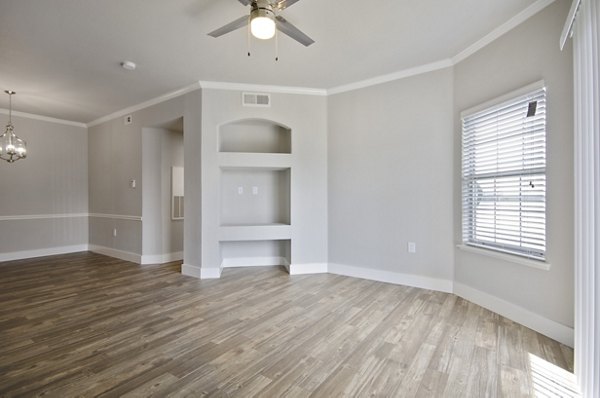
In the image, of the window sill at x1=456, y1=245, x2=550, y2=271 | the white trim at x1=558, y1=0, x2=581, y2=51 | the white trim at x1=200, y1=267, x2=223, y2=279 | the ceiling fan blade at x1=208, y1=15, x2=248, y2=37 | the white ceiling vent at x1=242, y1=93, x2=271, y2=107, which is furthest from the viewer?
the white ceiling vent at x1=242, y1=93, x2=271, y2=107

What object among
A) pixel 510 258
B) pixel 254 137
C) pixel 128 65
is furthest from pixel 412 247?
pixel 128 65

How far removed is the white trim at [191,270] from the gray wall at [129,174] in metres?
0.08

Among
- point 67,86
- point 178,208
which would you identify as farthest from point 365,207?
point 67,86

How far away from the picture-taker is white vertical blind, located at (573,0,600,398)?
1.57 meters

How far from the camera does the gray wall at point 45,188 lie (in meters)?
5.42

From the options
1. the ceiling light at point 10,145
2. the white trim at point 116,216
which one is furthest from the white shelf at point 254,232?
the ceiling light at point 10,145

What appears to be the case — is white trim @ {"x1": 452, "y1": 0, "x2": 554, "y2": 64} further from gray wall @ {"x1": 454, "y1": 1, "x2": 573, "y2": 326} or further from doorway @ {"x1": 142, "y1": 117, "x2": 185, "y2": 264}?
doorway @ {"x1": 142, "y1": 117, "x2": 185, "y2": 264}

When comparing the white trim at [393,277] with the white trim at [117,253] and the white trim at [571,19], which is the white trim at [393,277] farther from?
the white trim at [117,253]

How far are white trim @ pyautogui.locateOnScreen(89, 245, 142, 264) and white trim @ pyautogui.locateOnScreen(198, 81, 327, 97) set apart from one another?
3.30m

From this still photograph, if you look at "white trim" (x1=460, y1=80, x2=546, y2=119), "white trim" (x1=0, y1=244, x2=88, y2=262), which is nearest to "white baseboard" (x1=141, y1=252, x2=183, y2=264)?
"white trim" (x1=0, y1=244, x2=88, y2=262)

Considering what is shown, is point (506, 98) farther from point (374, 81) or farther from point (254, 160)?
point (254, 160)

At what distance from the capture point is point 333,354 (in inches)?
82.4

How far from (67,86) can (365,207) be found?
475 cm

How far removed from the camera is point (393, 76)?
3.75 metres
